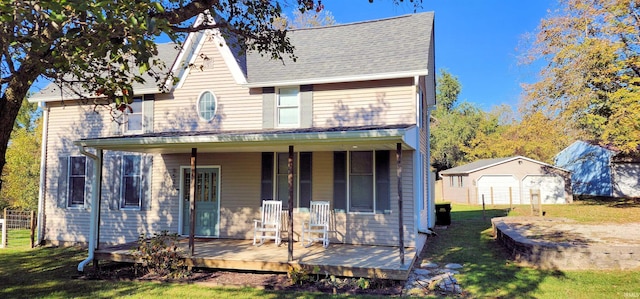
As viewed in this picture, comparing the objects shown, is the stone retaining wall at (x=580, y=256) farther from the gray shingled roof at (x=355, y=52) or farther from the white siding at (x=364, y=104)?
the gray shingled roof at (x=355, y=52)

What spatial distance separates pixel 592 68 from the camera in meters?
17.5

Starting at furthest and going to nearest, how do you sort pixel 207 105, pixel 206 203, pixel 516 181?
pixel 516 181, pixel 207 105, pixel 206 203

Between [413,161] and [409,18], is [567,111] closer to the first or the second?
[409,18]

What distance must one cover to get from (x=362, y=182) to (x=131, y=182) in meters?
6.50

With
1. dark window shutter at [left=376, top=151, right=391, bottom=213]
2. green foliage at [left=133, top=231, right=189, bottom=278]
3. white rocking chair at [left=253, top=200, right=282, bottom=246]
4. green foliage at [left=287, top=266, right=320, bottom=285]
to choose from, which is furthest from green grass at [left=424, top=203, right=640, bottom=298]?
Result: green foliage at [left=133, top=231, right=189, bottom=278]

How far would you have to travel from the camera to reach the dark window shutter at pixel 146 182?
36.4ft

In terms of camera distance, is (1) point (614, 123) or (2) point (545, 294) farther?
(1) point (614, 123)

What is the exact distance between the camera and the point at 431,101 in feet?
46.2

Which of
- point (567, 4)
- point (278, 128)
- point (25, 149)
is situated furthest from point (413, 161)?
point (25, 149)

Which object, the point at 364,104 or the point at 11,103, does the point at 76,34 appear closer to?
the point at 11,103

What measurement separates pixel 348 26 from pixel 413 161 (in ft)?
16.3

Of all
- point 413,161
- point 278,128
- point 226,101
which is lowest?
point 413,161

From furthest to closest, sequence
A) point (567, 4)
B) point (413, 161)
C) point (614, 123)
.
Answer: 1. point (567, 4)
2. point (614, 123)
3. point (413, 161)

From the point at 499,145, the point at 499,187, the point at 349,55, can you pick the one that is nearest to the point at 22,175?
the point at 349,55
